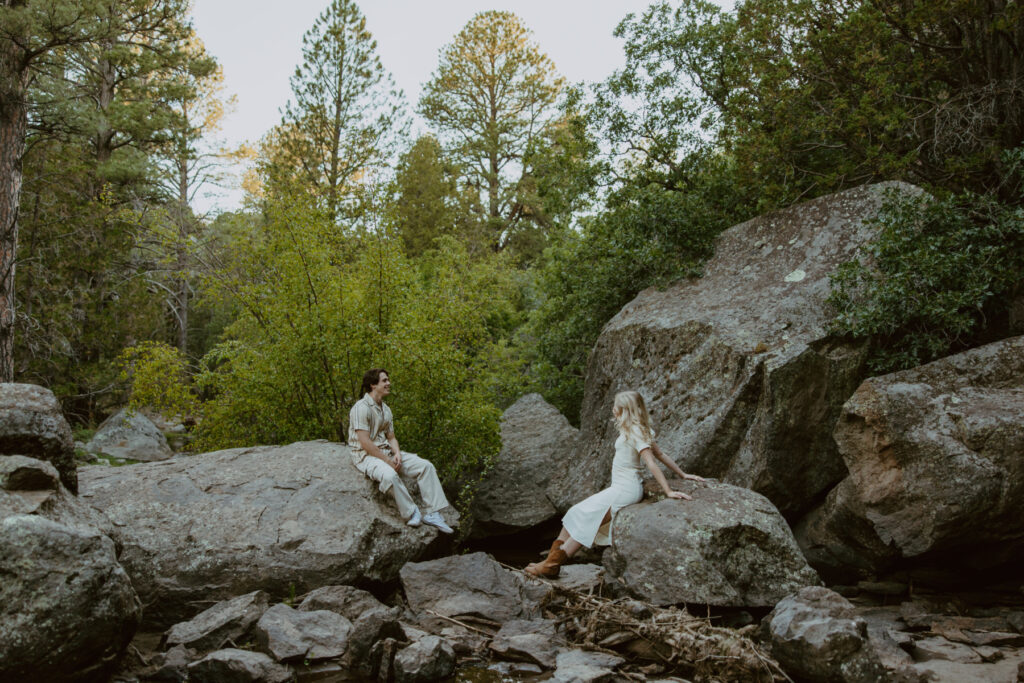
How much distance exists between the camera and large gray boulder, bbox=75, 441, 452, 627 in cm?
652

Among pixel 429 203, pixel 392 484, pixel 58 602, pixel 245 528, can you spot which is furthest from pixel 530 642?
pixel 429 203

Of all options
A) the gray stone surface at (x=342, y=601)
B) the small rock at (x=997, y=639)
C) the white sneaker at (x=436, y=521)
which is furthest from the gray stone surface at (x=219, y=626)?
the small rock at (x=997, y=639)

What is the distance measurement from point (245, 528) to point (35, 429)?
2.14 meters

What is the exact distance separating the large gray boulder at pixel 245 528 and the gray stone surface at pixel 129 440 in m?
7.17

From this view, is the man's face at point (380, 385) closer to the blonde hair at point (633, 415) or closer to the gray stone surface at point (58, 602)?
the blonde hair at point (633, 415)

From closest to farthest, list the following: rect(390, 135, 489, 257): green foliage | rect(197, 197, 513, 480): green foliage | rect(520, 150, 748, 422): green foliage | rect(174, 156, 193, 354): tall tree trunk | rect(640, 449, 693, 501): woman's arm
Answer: rect(640, 449, 693, 501): woman's arm → rect(197, 197, 513, 480): green foliage → rect(520, 150, 748, 422): green foliage → rect(174, 156, 193, 354): tall tree trunk → rect(390, 135, 489, 257): green foliage

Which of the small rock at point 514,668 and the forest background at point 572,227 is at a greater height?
the forest background at point 572,227

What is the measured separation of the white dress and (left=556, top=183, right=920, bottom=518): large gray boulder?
1.59 m

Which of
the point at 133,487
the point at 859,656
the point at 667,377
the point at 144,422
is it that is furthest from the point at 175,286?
the point at 859,656

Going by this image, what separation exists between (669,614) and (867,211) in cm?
641

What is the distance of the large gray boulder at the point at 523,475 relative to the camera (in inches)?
424

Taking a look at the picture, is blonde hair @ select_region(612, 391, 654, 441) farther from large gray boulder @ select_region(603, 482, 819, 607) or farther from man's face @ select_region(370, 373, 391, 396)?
man's face @ select_region(370, 373, 391, 396)

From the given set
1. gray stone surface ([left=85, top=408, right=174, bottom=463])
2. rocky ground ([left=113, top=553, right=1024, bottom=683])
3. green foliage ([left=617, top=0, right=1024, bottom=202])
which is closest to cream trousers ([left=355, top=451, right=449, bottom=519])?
rocky ground ([left=113, top=553, right=1024, bottom=683])

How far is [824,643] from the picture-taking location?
4582 millimetres
